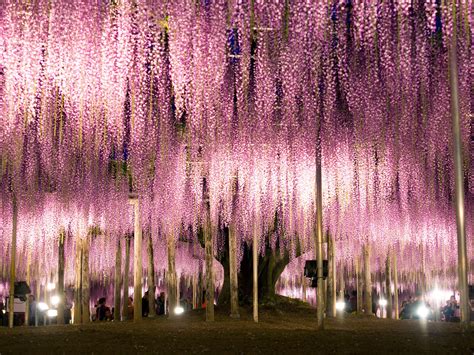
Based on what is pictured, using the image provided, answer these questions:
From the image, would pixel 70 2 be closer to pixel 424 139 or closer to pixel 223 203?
pixel 424 139

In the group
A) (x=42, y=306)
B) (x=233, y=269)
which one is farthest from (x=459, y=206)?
(x=42, y=306)

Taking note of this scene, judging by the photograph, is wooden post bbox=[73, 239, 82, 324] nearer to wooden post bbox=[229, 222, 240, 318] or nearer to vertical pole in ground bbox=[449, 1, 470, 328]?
wooden post bbox=[229, 222, 240, 318]

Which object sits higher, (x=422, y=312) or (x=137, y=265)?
(x=137, y=265)

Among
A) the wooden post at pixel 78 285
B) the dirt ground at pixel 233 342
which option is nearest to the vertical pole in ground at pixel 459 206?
the dirt ground at pixel 233 342

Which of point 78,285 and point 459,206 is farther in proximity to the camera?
point 78,285

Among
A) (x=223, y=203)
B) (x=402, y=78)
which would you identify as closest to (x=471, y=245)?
(x=223, y=203)

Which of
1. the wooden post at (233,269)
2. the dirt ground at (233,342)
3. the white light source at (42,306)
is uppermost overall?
the wooden post at (233,269)

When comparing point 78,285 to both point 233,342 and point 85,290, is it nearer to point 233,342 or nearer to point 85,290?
point 85,290

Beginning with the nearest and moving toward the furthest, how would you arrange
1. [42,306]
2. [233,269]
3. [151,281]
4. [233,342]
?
[233,342] → [233,269] → [151,281] → [42,306]

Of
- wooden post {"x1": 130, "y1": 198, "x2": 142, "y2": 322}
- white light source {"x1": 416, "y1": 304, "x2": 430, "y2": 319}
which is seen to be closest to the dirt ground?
wooden post {"x1": 130, "y1": 198, "x2": 142, "y2": 322}

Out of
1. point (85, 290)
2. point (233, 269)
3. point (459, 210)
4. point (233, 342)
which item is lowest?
point (233, 342)

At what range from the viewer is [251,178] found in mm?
19453

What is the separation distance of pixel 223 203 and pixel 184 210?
134 centimetres

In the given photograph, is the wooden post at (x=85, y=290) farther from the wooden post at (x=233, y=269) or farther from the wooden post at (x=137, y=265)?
the wooden post at (x=233, y=269)
